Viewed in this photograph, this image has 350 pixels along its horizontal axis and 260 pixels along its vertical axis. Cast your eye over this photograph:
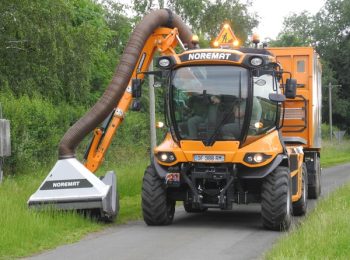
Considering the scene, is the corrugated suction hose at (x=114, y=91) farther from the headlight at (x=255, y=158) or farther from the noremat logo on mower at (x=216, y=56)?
the headlight at (x=255, y=158)

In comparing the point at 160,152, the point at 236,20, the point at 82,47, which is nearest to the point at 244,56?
the point at 160,152

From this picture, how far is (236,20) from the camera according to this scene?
49.1 metres

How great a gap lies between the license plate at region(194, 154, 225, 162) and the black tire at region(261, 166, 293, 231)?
2.85 feet

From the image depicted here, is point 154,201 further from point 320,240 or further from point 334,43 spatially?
point 334,43

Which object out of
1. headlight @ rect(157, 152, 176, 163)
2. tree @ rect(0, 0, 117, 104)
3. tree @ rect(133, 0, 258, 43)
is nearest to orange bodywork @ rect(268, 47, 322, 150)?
headlight @ rect(157, 152, 176, 163)

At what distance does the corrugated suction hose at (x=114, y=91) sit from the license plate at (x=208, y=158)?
2422mm

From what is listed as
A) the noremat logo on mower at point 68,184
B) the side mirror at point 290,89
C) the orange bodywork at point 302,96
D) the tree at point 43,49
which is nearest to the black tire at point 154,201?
the noremat logo on mower at point 68,184

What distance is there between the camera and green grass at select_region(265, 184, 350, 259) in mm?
8400

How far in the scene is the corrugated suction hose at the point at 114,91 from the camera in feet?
44.3

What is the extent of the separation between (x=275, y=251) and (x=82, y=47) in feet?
67.0

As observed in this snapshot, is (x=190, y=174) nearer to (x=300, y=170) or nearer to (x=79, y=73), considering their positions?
(x=300, y=170)

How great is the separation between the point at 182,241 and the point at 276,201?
6.57 feet

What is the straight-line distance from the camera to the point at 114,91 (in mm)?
13953

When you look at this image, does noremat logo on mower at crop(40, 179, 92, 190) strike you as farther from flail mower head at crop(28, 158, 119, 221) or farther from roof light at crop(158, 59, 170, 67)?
roof light at crop(158, 59, 170, 67)
